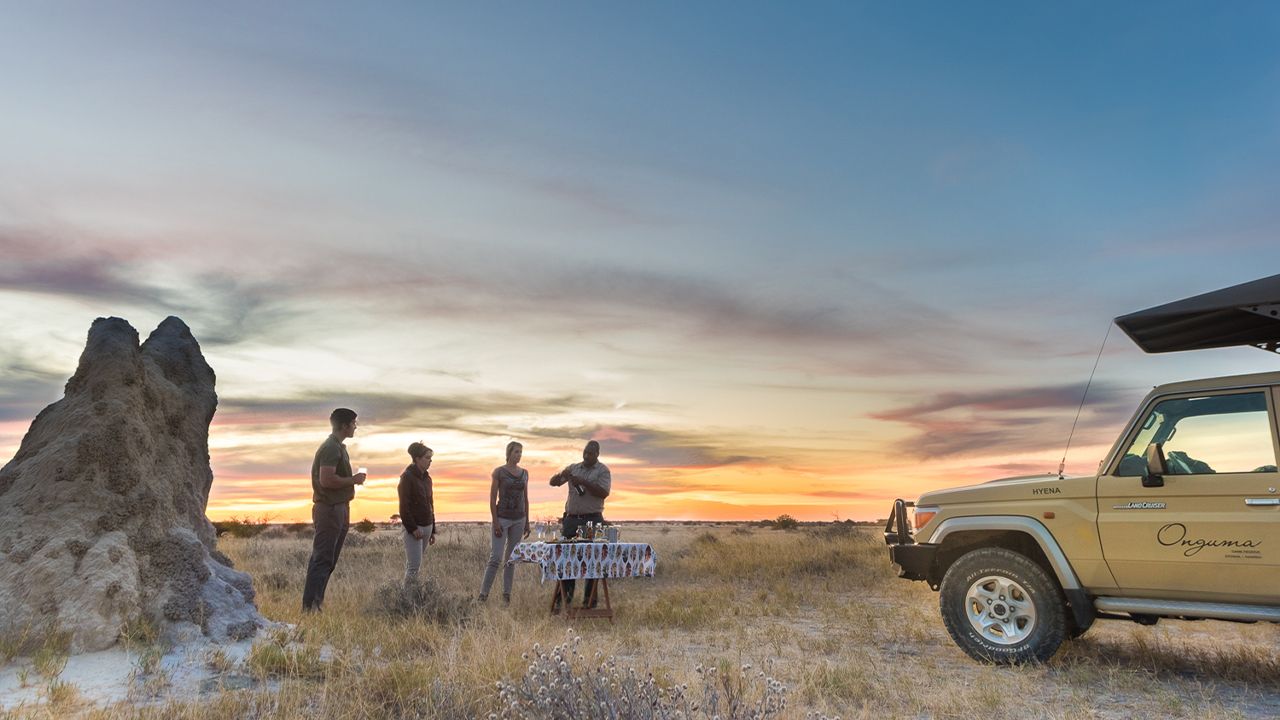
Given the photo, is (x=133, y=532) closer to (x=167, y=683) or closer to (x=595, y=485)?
(x=167, y=683)

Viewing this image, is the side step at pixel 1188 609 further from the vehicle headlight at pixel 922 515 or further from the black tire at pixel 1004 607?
the vehicle headlight at pixel 922 515

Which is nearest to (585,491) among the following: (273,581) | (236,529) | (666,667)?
(666,667)

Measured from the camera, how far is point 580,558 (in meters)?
9.54

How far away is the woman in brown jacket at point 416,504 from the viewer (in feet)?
31.0

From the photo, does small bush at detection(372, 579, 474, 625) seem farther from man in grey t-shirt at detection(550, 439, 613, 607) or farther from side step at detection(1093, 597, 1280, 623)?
side step at detection(1093, 597, 1280, 623)

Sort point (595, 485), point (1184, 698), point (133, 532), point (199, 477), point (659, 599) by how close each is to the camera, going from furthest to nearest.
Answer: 1. point (659, 599)
2. point (595, 485)
3. point (199, 477)
4. point (133, 532)
5. point (1184, 698)

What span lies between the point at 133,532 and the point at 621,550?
4.96 meters

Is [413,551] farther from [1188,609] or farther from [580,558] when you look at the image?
[1188,609]

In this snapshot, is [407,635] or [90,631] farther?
[407,635]

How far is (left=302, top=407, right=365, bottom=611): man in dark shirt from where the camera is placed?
27.4 feet

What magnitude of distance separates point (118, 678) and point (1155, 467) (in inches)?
317

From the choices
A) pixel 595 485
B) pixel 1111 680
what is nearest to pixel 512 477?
pixel 595 485

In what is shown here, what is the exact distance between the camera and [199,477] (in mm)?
9180

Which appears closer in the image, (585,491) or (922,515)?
(922,515)
